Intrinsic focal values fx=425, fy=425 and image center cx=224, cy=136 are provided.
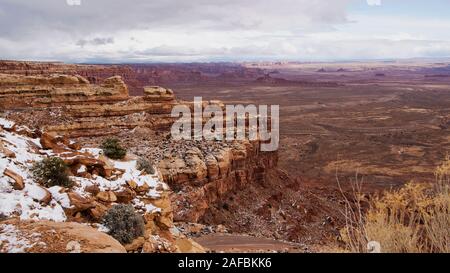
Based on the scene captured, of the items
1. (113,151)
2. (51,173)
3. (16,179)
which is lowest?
(113,151)

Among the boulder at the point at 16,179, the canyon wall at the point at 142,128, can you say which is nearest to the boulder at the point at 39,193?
the boulder at the point at 16,179

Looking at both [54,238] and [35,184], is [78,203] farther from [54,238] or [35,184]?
[54,238]

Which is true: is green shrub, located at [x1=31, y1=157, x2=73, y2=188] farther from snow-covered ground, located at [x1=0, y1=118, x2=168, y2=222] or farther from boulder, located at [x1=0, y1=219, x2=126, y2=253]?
boulder, located at [x1=0, y1=219, x2=126, y2=253]

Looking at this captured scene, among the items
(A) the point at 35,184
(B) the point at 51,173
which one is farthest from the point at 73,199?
(B) the point at 51,173

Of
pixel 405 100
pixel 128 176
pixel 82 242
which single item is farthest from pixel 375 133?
pixel 82 242

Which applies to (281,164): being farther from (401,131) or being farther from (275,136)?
(401,131)

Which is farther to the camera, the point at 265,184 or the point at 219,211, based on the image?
the point at 265,184
